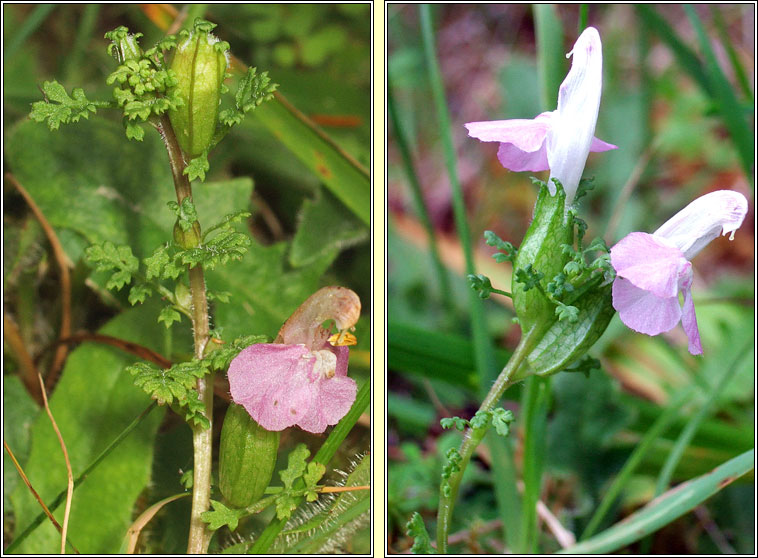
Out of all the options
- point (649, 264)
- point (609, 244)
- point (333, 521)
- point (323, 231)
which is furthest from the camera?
point (609, 244)

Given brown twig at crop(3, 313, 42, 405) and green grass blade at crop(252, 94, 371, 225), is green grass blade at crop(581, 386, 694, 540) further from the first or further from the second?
brown twig at crop(3, 313, 42, 405)

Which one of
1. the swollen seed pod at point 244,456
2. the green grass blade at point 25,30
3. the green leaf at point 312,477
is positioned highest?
the green grass blade at point 25,30

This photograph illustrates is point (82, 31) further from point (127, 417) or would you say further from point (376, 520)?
point (376, 520)

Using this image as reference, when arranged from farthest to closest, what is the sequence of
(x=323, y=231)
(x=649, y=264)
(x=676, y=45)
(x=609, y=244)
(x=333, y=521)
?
(x=609, y=244), (x=676, y=45), (x=323, y=231), (x=333, y=521), (x=649, y=264)

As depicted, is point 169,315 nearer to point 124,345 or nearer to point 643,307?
point 124,345

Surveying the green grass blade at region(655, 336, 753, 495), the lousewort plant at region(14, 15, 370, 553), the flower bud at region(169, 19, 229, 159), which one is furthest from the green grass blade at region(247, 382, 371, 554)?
the green grass blade at region(655, 336, 753, 495)

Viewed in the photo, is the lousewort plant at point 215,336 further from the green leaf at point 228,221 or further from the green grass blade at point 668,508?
the green grass blade at point 668,508

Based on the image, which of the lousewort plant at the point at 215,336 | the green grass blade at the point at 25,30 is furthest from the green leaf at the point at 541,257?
the green grass blade at the point at 25,30

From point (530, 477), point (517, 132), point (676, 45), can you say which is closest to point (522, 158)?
point (517, 132)
